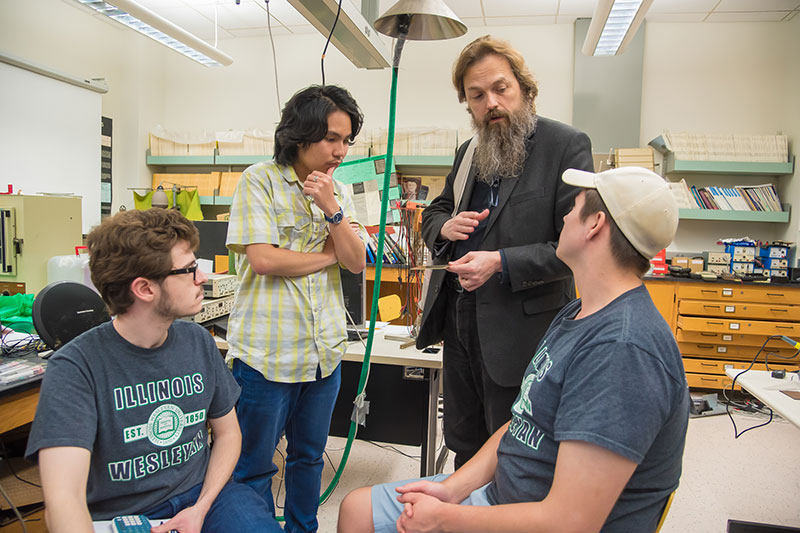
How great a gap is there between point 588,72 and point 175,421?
4703 mm

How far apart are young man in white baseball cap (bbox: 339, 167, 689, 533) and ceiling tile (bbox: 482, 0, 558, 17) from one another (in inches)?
159

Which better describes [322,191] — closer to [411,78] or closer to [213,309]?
[213,309]

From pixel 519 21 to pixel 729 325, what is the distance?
318cm

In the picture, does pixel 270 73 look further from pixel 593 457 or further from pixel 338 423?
pixel 593 457

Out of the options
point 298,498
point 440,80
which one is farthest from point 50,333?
point 440,80

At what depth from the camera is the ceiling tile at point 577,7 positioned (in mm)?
4387

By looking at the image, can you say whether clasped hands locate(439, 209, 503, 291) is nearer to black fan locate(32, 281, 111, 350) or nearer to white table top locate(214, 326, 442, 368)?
white table top locate(214, 326, 442, 368)

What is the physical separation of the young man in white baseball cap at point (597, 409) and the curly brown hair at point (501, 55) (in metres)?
0.64

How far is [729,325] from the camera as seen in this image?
12.4ft

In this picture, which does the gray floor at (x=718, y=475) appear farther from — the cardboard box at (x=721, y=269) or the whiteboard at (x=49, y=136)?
the whiteboard at (x=49, y=136)

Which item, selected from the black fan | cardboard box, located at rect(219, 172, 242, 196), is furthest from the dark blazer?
cardboard box, located at rect(219, 172, 242, 196)

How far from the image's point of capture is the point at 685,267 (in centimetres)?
409

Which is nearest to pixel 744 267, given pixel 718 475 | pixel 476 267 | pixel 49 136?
pixel 718 475

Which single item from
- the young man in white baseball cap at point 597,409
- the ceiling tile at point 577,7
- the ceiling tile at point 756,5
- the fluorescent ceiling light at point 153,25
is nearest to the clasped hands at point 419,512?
the young man in white baseball cap at point 597,409
